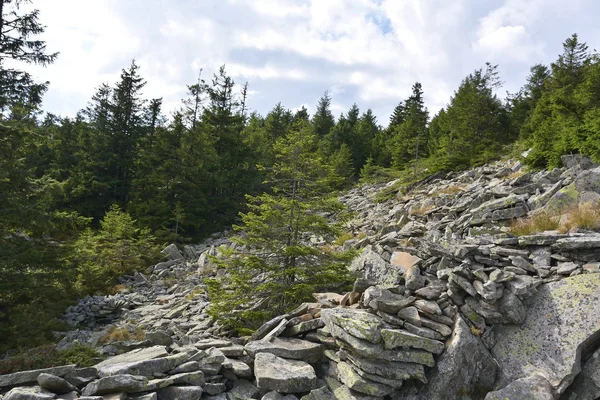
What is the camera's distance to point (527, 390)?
17.5 feet

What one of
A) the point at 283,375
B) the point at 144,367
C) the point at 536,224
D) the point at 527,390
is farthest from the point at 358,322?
the point at 536,224

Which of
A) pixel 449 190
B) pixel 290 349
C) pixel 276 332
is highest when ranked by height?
pixel 449 190

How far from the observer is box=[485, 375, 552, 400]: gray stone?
5.21 meters

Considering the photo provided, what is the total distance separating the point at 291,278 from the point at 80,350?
19.6 feet

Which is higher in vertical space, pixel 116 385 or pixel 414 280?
pixel 414 280

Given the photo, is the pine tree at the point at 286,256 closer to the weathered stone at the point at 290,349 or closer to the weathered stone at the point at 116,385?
the weathered stone at the point at 290,349

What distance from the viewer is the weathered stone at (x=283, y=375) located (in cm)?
587

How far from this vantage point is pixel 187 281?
17109 millimetres

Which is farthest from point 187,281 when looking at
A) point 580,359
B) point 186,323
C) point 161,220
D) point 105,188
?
point 105,188

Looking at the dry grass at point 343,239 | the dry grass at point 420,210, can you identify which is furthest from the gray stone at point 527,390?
the dry grass at point 343,239

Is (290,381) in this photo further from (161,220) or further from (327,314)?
(161,220)

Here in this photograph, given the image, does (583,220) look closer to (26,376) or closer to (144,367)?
(144,367)

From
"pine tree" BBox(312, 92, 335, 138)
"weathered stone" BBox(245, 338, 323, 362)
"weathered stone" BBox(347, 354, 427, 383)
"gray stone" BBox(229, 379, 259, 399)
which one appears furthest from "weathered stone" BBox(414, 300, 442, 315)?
"pine tree" BBox(312, 92, 335, 138)

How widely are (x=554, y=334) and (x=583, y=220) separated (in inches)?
142
